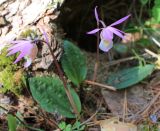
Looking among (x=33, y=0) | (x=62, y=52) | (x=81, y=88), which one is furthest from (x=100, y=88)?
(x=33, y=0)

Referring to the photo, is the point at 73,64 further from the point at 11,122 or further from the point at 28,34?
the point at 11,122

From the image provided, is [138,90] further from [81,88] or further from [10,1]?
[10,1]

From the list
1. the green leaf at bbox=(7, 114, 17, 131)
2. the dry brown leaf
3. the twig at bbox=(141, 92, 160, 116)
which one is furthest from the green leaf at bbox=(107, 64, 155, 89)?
the green leaf at bbox=(7, 114, 17, 131)

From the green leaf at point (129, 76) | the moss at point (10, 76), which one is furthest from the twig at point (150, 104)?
the moss at point (10, 76)

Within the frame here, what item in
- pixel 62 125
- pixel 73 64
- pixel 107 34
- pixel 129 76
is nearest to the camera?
pixel 107 34

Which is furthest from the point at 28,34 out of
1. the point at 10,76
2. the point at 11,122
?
the point at 11,122

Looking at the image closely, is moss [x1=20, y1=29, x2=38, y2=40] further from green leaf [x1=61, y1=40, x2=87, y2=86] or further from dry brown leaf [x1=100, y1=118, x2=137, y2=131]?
dry brown leaf [x1=100, y1=118, x2=137, y2=131]
